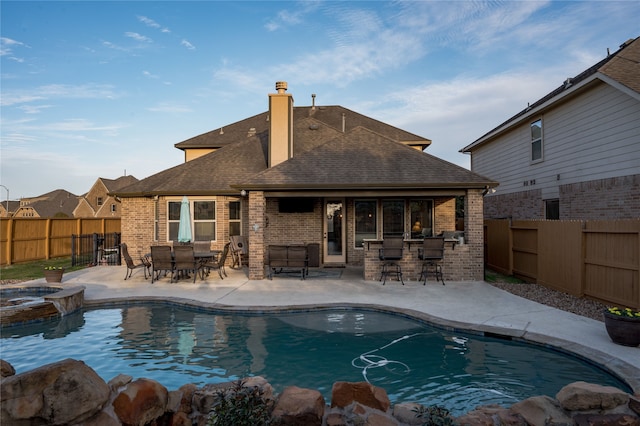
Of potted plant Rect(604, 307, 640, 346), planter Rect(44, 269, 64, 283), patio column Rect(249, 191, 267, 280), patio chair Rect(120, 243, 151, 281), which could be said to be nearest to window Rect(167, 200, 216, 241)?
patio chair Rect(120, 243, 151, 281)

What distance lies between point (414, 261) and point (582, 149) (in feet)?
19.6

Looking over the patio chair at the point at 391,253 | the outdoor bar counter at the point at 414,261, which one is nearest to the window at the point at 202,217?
the outdoor bar counter at the point at 414,261

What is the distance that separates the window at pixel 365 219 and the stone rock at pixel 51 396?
11.6 metres

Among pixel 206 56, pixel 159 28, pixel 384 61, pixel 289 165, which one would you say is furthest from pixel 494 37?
pixel 159 28

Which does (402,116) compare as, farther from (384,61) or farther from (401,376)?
(401,376)

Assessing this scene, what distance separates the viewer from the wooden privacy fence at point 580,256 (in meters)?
6.93

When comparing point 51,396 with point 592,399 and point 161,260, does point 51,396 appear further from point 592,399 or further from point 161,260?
point 161,260

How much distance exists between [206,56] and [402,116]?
41.0 ft

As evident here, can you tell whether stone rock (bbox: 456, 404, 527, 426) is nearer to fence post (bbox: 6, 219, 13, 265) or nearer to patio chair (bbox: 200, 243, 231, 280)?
patio chair (bbox: 200, 243, 231, 280)

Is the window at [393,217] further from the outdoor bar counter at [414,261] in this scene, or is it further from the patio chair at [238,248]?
the patio chair at [238,248]

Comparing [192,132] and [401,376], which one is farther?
[192,132]

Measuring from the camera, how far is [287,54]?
15016 mm

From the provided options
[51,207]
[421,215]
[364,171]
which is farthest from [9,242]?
[51,207]

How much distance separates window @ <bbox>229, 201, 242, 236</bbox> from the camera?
14344 mm
